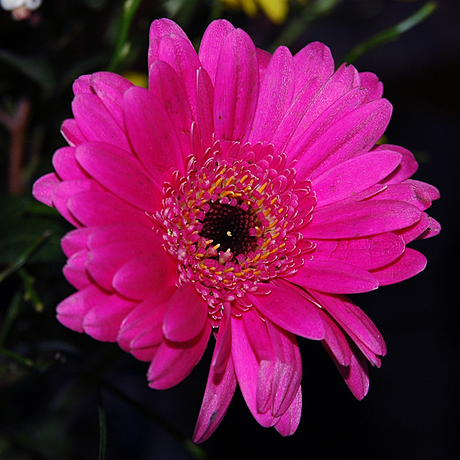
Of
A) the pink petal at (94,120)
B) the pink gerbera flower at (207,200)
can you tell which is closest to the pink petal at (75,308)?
the pink gerbera flower at (207,200)

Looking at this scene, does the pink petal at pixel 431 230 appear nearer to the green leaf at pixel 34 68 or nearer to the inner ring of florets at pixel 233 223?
the inner ring of florets at pixel 233 223

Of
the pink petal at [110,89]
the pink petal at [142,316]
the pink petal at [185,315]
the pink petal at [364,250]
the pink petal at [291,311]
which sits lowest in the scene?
the pink petal at [364,250]

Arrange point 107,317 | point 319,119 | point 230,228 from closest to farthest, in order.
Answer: point 107,317 → point 319,119 → point 230,228

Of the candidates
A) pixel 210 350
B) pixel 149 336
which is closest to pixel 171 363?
pixel 149 336

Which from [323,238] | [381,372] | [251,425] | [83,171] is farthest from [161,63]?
[381,372]

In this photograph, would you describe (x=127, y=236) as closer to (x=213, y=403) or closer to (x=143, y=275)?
(x=143, y=275)

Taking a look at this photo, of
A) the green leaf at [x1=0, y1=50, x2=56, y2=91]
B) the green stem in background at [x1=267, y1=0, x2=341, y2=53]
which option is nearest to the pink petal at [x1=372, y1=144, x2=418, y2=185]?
the green stem in background at [x1=267, y1=0, x2=341, y2=53]

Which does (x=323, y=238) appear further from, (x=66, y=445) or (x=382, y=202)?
(x=66, y=445)
